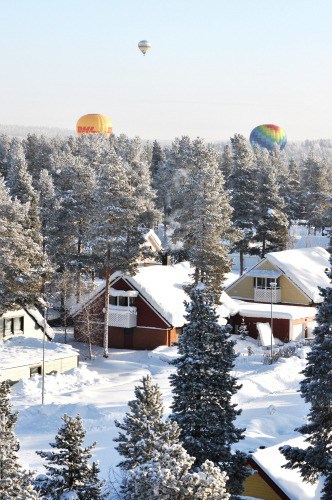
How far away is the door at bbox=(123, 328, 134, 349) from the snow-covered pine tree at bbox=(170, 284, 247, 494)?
27.8 m

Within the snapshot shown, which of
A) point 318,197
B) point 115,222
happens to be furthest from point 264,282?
point 318,197

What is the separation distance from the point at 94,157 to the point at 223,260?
55.3 m

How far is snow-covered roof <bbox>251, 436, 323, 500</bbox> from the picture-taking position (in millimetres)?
19913

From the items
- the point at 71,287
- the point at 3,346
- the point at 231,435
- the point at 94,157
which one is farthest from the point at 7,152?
the point at 231,435

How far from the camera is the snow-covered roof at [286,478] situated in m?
19.9

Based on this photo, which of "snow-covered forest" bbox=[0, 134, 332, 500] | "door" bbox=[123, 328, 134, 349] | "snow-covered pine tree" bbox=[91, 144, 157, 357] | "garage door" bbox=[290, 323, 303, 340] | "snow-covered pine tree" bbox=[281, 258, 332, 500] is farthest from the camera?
"garage door" bbox=[290, 323, 303, 340]

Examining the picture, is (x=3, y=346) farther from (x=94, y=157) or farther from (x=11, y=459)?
(x=94, y=157)

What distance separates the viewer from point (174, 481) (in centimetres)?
1095

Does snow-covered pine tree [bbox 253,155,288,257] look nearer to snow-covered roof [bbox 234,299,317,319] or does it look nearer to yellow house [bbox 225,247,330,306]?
yellow house [bbox 225,247,330,306]

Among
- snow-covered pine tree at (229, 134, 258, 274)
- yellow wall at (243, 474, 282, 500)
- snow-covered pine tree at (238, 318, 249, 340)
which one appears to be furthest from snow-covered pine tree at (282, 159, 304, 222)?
yellow wall at (243, 474, 282, 500)

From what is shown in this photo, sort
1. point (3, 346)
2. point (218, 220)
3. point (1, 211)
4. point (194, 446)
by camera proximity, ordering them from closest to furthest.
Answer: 1. point (194, 446)
2. point (3, 346)
3. point (1, 211)
4. point (218, 220)

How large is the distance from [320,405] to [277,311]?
31774 mm

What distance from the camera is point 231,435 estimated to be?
62.2 feet

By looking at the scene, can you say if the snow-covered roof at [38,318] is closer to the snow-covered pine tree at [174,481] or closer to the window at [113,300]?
the window at [113,300]
